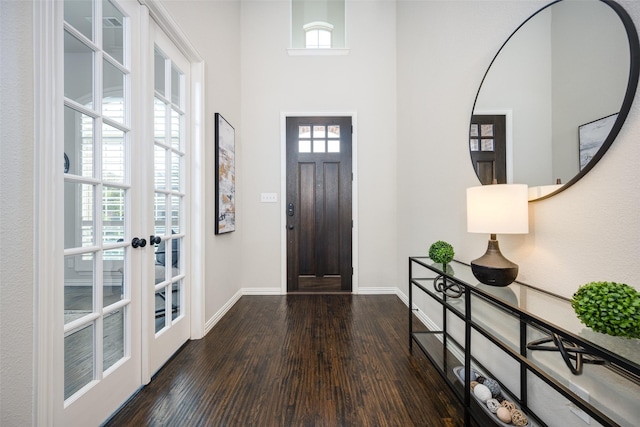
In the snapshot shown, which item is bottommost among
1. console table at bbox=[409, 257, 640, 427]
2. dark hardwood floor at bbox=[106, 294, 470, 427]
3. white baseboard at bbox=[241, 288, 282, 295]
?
dark hardwood floor at bbox=[106, 294, 470, 427]

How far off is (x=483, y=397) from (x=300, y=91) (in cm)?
A: 325

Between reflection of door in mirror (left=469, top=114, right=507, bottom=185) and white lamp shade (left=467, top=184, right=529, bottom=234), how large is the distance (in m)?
0.25

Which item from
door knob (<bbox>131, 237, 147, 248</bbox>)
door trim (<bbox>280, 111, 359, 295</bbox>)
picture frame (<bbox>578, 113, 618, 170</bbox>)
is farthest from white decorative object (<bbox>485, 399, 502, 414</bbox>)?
door trim (<bbox>280, 111, 359, 295</bbox>)

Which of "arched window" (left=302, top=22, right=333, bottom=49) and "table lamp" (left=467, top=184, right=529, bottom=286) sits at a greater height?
"arched window" (left=302, top=22, right=333, bottom=49)

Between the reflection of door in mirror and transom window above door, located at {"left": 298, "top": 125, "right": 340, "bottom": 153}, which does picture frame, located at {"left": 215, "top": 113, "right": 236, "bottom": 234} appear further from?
the reflection of door in mirror

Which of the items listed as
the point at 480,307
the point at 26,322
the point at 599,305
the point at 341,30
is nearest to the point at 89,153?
the point at 26,322

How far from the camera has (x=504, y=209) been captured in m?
1.10

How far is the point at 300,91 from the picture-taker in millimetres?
3189

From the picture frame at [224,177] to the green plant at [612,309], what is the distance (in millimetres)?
2328

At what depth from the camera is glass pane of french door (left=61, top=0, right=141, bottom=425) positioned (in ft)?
3.55

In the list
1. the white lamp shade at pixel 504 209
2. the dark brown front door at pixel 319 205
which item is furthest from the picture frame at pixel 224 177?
the white lamp shade at pixel 504 209

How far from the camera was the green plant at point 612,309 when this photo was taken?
63 centimetres

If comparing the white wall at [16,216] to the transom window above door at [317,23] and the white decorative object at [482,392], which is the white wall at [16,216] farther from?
the transom window above door at [317,23]

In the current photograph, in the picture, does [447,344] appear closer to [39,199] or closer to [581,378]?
[581,378]
